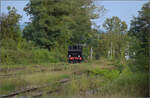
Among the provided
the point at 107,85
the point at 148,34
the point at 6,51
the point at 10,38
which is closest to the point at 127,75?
the point at 107,85

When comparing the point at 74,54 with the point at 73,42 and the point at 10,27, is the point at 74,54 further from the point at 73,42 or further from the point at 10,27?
the point at 10,27

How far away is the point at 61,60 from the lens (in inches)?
1195

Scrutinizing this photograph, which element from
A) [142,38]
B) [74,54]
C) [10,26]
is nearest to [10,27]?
[10,26]

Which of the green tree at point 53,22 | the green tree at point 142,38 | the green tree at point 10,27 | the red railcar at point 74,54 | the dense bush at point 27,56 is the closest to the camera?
the green tree at point 142,38

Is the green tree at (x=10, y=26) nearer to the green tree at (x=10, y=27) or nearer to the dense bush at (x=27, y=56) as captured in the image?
the green tree at (x=10, y=27)

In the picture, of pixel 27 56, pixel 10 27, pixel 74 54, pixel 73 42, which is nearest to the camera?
pixel 27 56

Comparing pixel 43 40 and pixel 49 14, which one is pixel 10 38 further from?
pixel 49 14

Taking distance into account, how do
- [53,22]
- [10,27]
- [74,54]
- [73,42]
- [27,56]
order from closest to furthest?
[27,56] → [10,27] → [74,54] → [53,22] → [73,42]

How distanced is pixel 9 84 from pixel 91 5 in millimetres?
27705

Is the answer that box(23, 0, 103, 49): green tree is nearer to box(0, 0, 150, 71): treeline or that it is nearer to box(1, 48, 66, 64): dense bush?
box(0, 0, 150, 71): treeline

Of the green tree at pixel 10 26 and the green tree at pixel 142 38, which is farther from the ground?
the green tree at pixel 10 26

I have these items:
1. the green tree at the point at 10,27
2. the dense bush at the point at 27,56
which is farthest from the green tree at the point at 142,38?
the green tree at the point at 10,27

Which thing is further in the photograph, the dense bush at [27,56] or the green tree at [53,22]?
the green tree at [53,22]

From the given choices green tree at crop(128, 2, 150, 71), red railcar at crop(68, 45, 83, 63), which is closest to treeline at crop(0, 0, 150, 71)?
red railcar at crop(68, 45, 83, 63)
